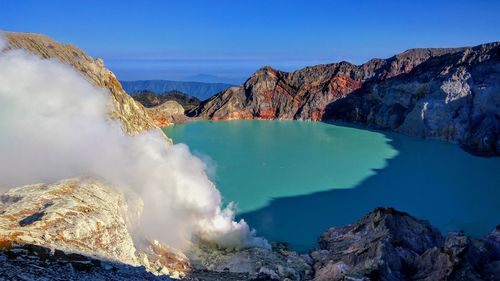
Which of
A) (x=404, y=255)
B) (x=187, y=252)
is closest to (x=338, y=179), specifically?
(x=404, y=255)

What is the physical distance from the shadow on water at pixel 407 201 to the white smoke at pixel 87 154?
3.89 m

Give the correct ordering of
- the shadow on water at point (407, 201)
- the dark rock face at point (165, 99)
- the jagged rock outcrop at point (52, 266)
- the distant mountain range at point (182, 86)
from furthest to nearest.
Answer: the distant mountain range at point (182, 86) → the dark rock face at point (165, 99) → the shadow on water at point (407, 201) → the jagged rock outcrop at point (52, 266)

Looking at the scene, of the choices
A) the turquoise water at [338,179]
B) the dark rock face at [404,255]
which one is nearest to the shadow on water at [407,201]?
the turquoise water at [338,179]

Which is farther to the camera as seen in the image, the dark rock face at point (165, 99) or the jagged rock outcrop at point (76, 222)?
the dark rock face at point (165, 99)

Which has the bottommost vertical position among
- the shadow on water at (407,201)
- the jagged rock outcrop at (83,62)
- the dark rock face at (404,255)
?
the shadow on water at (407,201)

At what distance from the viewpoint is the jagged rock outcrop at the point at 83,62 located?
102 feet

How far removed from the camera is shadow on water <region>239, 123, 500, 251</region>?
2089 cm

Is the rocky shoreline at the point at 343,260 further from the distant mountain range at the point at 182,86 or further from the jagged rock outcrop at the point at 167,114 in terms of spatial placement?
the distant mountain range at the point at 182,86

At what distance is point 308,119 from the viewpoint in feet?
208

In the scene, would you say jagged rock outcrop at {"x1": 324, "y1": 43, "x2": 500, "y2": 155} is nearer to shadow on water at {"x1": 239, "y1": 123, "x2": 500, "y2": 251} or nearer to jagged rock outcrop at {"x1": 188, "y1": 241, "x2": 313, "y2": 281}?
shadow on water at {"x1": 239, "y1": 123, "x2": 500, "y2": 251}

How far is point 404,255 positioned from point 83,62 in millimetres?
29129

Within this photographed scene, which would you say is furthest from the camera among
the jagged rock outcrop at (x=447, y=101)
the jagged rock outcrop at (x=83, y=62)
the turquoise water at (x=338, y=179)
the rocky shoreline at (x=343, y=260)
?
the jagged rock outcrop at (x=447, y=101)

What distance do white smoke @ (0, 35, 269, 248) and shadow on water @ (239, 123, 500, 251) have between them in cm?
389

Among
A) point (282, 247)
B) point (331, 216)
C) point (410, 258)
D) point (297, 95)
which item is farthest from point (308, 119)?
point (410, 258)
